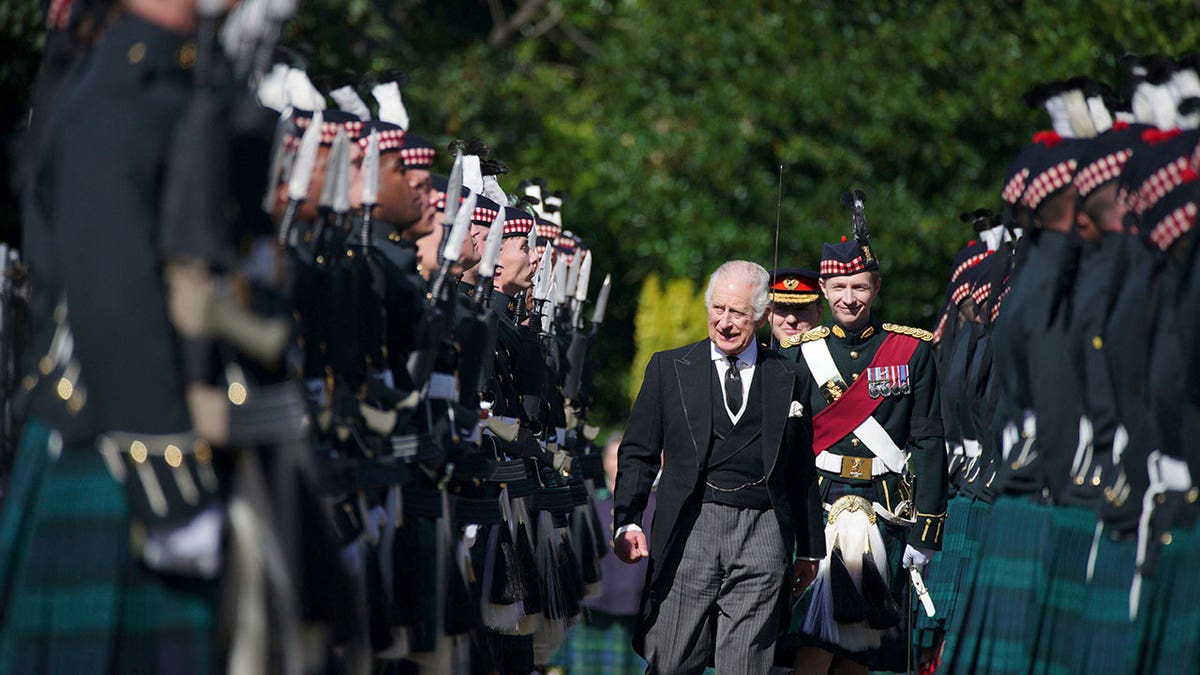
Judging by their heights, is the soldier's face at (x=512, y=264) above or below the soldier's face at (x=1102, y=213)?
below

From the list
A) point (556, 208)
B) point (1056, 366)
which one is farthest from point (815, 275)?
point (1056, 366)

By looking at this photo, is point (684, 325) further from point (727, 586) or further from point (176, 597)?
point (176, 597)

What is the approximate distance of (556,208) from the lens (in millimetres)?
11375

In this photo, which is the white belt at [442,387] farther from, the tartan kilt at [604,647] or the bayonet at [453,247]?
the tartan kilt at [604,647]

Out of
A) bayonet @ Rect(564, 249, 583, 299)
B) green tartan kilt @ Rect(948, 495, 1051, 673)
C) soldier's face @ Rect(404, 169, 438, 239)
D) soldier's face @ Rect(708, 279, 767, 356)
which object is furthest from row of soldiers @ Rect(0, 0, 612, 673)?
bayonet @ Rect(564, 249, 583, 299)

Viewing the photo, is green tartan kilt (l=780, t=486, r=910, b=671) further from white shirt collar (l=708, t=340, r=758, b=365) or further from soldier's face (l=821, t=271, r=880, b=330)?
white shirt collar (l=708, t=340, r=758, b=365)

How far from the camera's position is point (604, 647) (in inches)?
490

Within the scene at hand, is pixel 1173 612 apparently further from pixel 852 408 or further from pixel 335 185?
pixel 852 408

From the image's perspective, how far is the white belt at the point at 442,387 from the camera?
267 inches

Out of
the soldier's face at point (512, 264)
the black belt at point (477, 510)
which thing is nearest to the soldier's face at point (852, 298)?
the soldier's face at point (512, 264)

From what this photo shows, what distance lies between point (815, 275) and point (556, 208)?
1.77m

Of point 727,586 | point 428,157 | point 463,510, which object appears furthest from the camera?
point 727,586

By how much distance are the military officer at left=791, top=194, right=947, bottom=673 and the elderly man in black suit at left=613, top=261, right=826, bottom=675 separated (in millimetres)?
800

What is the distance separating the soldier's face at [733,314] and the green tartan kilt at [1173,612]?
108 inches
